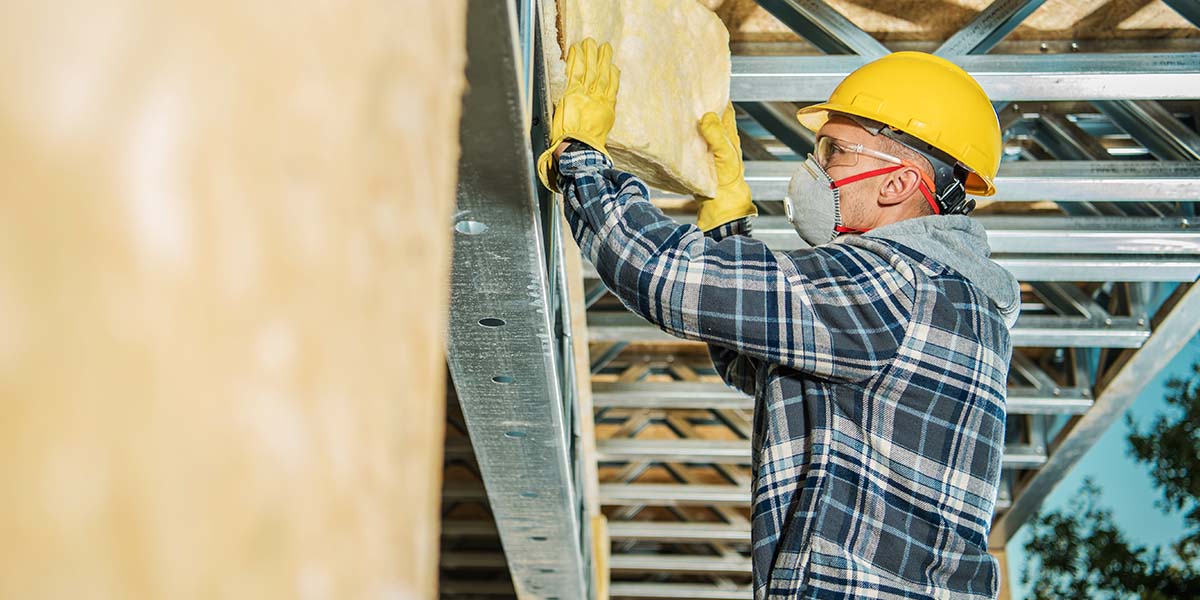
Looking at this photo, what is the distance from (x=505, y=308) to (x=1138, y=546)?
54.1 ft

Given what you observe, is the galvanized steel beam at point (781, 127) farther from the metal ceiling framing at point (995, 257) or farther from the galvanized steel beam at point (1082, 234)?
the galvanized steel beam at point (1082, 234)

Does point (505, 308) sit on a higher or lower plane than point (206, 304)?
higher

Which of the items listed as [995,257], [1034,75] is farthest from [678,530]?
[1034,75]

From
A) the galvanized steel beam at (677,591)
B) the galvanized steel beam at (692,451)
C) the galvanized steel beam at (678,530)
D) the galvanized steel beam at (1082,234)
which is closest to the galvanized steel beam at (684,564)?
the galvanized steel beam at (678,530)

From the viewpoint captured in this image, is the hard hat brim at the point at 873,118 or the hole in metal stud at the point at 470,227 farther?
the hard hat brim at the point at 873,118

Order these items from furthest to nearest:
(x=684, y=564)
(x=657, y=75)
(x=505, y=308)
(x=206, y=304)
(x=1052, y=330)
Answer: (x=684, y=564) → (x=1052, y=330) → (x=505, y=308) → (x=657, y=75) → (x=206, y=304)

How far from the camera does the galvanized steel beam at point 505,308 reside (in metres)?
1.91

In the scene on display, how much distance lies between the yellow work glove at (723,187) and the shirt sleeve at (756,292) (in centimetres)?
72

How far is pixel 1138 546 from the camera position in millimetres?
16281

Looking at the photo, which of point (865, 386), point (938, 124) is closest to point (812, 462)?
point (865, 386)

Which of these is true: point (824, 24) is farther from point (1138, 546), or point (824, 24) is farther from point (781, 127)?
point (1138, 546)

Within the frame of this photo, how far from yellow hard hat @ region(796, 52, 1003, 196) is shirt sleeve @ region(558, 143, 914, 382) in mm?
583

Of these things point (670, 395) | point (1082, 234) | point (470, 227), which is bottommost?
point (670, 395)

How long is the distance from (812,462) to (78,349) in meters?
1.92
